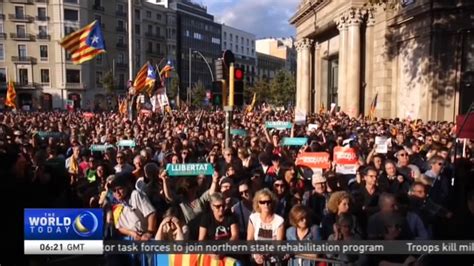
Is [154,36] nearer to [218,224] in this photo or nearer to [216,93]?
[216,93]

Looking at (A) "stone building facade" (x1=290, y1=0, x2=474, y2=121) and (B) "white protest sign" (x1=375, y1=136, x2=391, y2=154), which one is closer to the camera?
(B) "white protest sign" (x1=375, y1=136, x2=391, y2=154)

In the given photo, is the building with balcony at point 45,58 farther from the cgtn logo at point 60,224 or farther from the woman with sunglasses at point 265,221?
the woman with sunglasses at point 265,221

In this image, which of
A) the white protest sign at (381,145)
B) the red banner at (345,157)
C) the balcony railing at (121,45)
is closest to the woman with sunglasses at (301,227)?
the red banner at (345,157)

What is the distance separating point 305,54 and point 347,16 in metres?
12.1

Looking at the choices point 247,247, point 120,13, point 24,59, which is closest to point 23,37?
point 24,59

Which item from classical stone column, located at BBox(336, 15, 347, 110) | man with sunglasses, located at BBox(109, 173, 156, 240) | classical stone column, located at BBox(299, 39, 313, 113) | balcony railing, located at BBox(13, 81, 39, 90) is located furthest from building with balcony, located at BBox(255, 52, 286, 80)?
man with sunglasses, located at BBox(109, 173, 156, 240)

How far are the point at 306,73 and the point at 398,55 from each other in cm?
1522

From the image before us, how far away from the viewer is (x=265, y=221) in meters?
5.21

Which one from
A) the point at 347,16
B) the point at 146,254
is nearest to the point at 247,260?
the point at 146,254

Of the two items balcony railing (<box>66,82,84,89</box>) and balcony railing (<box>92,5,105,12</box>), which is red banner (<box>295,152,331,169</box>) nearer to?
balcony railing (<box>66,82,84,89</box>)

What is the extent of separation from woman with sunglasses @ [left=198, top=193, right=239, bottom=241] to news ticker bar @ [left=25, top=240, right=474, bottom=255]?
15 cm

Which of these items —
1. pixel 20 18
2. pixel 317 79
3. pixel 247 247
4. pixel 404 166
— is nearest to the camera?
pixel 247 247

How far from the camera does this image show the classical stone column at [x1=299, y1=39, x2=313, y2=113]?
130 ft

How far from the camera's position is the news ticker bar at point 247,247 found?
459 centimetres
